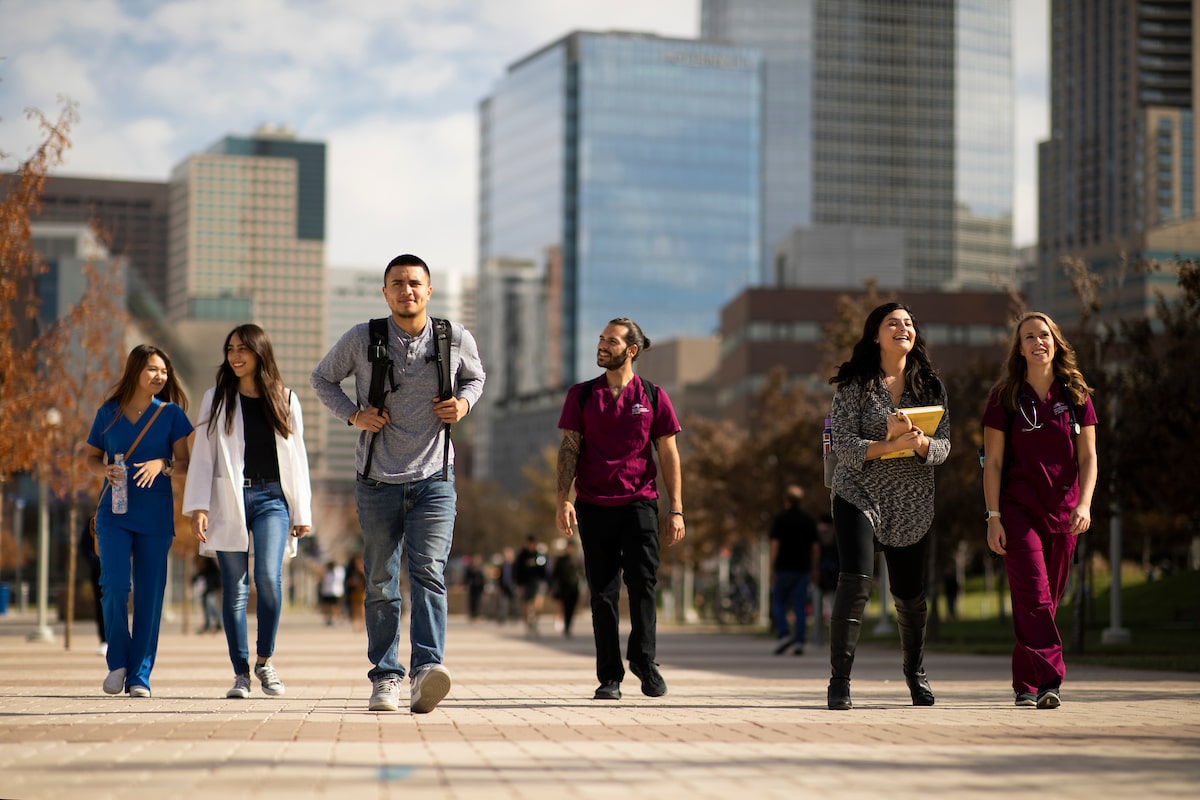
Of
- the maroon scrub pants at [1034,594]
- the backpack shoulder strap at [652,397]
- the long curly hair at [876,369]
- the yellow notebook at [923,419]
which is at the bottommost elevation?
the maroon scrub pants at [1034,594]

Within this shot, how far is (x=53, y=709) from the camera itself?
9.08m

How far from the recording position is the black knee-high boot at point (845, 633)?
9.13 m

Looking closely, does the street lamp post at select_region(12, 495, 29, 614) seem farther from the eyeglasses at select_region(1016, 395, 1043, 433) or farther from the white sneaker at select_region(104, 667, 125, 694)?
the eyeglasses at select_region(1016, 395, 1043, 433)

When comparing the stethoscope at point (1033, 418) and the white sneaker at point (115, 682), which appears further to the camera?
the white sneaker at point (115, 682)

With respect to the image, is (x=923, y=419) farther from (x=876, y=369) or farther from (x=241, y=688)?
(x=241, y=688)

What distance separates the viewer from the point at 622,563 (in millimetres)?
10328

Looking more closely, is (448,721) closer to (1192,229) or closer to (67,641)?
(67,641)

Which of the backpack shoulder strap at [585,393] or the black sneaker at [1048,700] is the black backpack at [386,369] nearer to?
the backpack shoulder strap at [585,393]

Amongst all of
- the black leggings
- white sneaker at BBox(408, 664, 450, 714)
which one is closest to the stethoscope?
the black leggings

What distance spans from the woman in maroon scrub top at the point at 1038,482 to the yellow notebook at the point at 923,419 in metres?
0.38

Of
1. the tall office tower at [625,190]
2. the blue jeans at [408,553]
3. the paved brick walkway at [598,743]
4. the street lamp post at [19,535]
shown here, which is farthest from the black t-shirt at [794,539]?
the tall office tower at [625,190]

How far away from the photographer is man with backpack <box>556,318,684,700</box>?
33.3ft

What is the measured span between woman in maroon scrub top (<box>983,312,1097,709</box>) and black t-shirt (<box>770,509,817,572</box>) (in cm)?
1147

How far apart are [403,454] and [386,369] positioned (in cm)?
44
